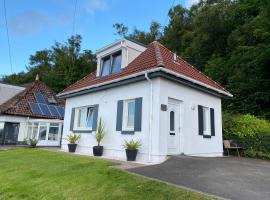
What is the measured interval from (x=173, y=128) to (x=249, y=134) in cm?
568

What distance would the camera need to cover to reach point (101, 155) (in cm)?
1174

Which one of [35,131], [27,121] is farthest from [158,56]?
[27,121]

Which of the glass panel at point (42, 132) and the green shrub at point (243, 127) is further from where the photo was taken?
the glass panel at point (42, 132)

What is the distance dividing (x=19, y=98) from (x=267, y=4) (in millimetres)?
25754

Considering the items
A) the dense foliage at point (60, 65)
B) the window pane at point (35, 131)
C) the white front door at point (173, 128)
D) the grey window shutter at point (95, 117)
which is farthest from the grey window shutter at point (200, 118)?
the dense foliage at point (60, 65)

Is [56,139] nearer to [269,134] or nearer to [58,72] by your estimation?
[58,72]

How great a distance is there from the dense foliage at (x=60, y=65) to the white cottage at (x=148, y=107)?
84.2 feet

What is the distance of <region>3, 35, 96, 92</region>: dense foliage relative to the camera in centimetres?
3925

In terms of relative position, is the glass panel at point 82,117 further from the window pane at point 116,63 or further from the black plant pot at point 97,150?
the window pane at point 116,63

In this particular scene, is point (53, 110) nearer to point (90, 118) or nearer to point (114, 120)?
point (90, 118)

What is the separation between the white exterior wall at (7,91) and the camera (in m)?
28.5

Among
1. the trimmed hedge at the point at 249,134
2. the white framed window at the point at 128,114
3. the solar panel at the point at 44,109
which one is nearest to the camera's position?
the white framed window at the point at 128,114

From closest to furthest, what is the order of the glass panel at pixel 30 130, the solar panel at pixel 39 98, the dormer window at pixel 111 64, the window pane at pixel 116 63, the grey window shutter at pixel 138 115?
the grey window shutter at pixel 138 115 → the window pane at pixel 116 63 → the dormer window at pixel 111 64 → the glass panel at pixel 30 130 → the solar panel at pixel 39 98

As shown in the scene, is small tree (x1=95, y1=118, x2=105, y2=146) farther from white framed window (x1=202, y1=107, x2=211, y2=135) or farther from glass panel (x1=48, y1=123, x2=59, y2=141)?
glass panel (x1=48, y1=123, x2=59, y2=141)
